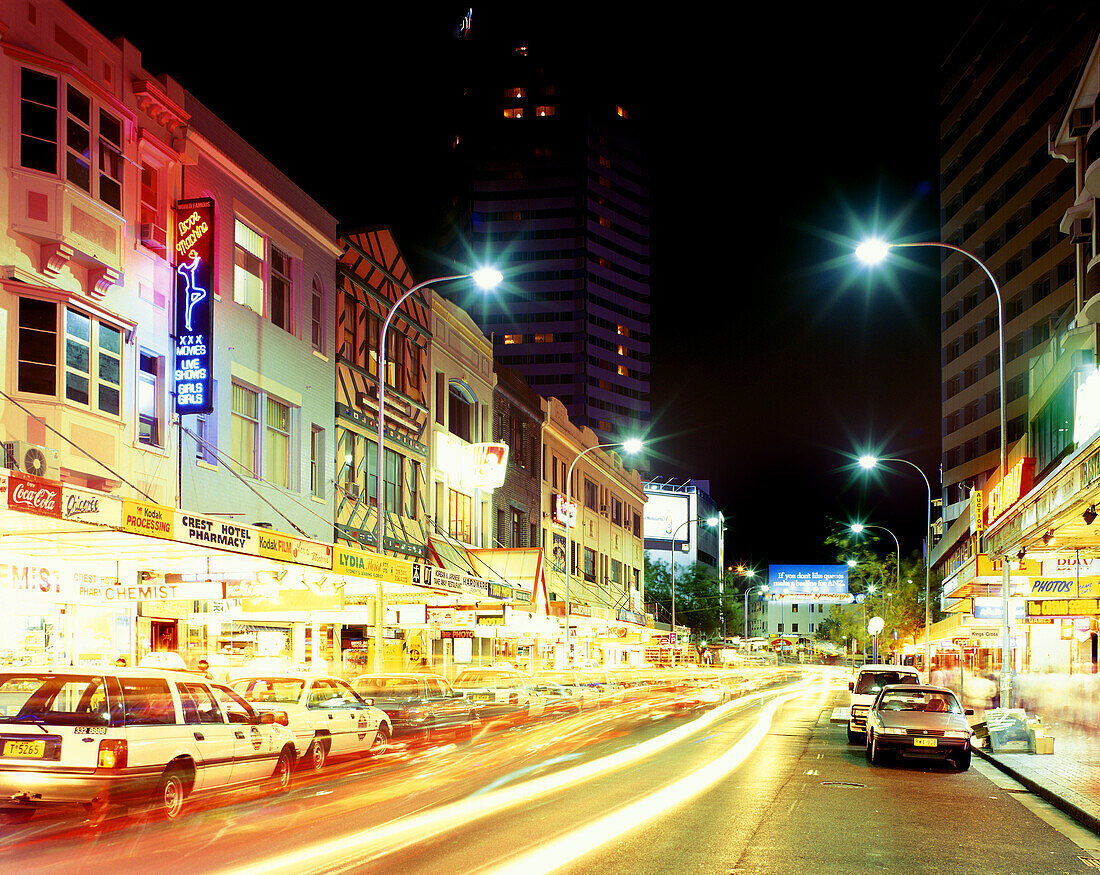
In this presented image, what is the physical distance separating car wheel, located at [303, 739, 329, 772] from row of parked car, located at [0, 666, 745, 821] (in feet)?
0.06

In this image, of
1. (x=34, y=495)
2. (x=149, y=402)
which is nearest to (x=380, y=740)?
(x=34, y=495)

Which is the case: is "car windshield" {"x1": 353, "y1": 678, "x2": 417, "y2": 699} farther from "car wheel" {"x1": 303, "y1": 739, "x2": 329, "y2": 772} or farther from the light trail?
"car wheel" {"x1": 303, "y1": 739, "x2": 329, "y2": 772}

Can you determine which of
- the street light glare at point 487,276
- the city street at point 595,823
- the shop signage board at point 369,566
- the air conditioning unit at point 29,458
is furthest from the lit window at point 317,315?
the city street at point 595,823

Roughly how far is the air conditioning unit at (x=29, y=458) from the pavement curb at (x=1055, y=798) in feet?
48.8

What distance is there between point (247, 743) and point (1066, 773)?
466 inches

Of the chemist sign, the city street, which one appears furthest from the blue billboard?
the chemist sign

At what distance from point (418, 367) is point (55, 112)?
19128mm

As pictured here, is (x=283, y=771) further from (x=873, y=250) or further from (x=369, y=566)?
(x=873, y=250)

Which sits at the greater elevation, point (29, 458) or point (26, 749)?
point (29, 458)

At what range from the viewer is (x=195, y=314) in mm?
24156

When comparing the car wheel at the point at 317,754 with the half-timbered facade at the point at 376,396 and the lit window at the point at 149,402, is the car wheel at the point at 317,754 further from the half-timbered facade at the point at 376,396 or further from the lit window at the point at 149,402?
the half-timbered facade at the point at 376,396

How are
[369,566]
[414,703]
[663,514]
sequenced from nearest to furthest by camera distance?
1. [414,703]
2. [369,566]
3. [663,514]

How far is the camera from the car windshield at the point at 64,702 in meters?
12.1

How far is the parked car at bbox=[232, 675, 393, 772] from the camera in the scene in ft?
56.0
